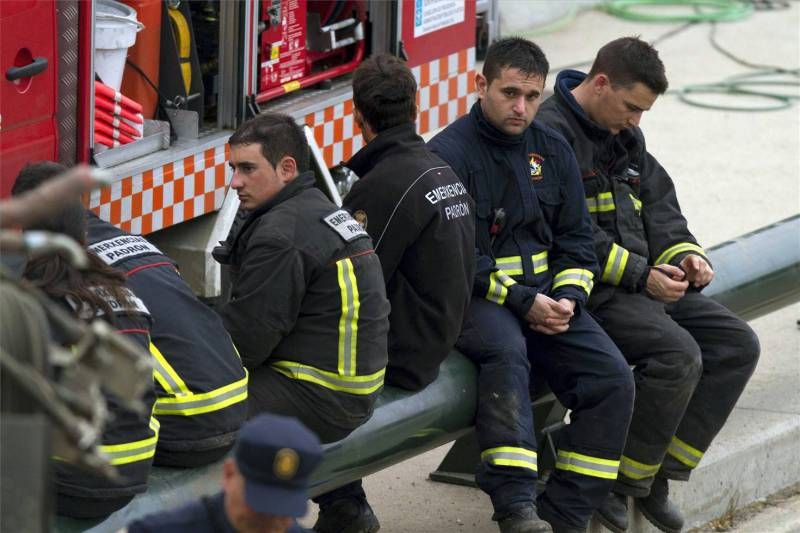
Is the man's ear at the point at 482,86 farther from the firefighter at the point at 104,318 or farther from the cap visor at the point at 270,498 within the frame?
the cap visor at the point at 270,498

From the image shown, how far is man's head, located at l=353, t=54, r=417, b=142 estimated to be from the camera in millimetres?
4117

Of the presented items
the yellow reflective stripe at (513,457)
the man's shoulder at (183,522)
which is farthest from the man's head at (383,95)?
the man's shoulder at (183,522)

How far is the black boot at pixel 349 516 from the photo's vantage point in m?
4.43

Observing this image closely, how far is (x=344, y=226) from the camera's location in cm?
380

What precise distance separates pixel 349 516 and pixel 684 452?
1087mm

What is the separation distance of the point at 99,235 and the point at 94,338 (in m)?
1.82

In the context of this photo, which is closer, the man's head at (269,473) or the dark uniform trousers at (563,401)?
the man's head at (269,473)

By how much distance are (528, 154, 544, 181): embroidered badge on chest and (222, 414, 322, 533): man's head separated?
2187 mm

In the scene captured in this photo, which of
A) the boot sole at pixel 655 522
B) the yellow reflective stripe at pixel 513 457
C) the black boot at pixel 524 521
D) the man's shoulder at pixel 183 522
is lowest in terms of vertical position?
the boot sole at pixel 655 522

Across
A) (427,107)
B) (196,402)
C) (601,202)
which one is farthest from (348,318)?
(427,107)

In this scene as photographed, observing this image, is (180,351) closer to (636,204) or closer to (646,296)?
(646,296)

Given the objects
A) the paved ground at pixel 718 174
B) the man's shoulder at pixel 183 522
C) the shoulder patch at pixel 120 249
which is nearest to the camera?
the man's shoulder at pixel 183 522

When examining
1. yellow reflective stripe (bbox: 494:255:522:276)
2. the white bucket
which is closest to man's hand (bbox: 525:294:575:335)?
yellow reflective stripe (bbox: 494:255:522:276)

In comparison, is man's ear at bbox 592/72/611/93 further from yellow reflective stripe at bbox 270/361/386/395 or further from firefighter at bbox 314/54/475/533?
yellow reflective stripe at bbox 270/361/386/395
